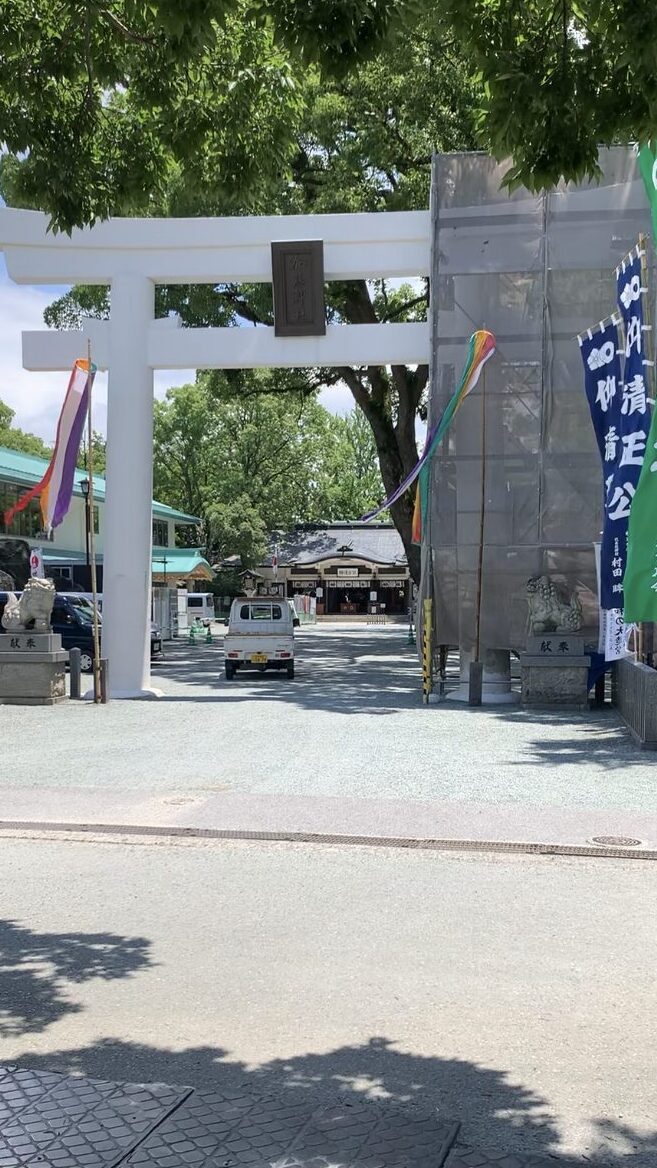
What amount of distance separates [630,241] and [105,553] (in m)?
10.5

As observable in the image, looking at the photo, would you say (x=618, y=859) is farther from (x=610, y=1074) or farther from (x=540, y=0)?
(x=540, y=0)

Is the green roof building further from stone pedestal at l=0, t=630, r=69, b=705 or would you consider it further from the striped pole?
the striped pole

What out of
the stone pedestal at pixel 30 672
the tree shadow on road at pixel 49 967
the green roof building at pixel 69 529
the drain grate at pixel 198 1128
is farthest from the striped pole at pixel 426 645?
the green roof building at pixel 69 529

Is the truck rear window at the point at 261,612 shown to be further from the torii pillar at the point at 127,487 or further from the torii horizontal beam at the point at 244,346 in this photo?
the torii horizontal beam at the point at 244,346

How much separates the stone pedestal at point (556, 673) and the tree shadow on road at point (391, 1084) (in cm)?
1225

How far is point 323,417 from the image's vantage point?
2281 inches

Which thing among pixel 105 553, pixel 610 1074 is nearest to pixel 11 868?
pixel 610 1074

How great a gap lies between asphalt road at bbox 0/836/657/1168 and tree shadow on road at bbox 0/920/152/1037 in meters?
0.01

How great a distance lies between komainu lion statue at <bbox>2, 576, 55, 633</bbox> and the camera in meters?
17.7

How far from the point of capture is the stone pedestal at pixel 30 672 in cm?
1734

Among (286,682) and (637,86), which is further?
(286,682)

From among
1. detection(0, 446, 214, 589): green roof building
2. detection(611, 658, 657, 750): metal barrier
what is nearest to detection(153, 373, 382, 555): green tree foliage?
detection(0, 446, 214, 589): green roof building

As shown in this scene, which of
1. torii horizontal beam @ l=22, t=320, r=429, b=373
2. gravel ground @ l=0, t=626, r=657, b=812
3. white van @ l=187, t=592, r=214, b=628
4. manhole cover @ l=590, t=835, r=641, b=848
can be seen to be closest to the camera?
manhole cover @ l=590, t=835, r=641, b=848

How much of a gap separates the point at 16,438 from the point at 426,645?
56607 millimetres
